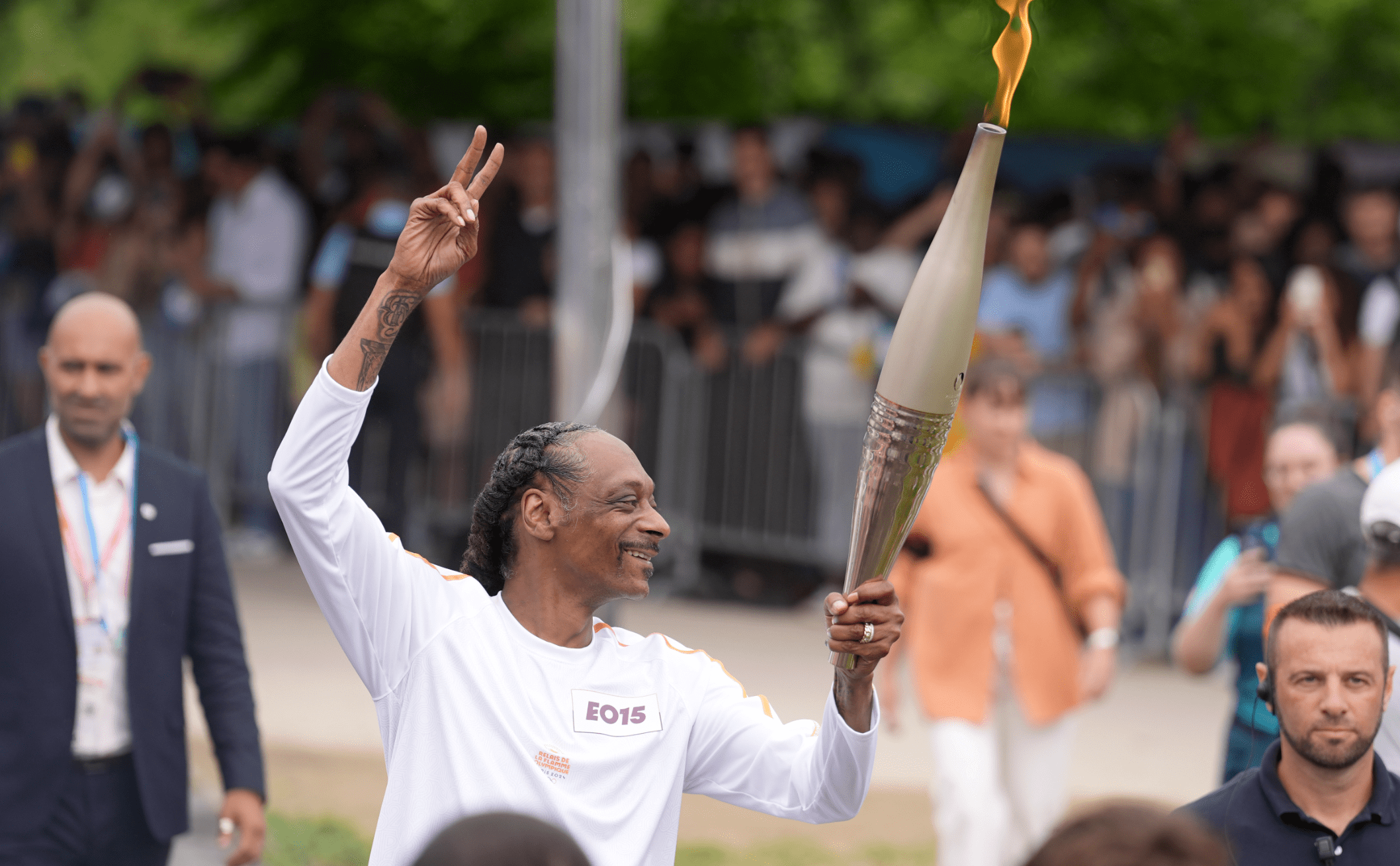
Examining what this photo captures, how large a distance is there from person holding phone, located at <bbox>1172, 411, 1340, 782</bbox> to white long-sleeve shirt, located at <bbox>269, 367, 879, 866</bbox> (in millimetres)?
2013

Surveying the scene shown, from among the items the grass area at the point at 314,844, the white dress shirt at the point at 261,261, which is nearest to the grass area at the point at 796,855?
the grass area at the point at 314,844

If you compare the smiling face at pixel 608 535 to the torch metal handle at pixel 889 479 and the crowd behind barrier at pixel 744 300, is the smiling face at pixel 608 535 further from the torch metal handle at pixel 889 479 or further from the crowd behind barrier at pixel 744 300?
the crowd behind barrier at pixel 744 300

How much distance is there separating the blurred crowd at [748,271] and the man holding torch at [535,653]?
A: 234 inches

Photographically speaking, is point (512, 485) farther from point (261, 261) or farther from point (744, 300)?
point (261, 261)

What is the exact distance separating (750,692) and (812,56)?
23.8 feet

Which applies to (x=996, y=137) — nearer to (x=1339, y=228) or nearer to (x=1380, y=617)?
(x=1380, y=617)

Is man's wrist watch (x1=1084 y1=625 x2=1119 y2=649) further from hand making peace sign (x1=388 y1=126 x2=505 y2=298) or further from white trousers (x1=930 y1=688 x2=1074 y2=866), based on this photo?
hand making peace sign (x1=388 y1=126 x2=505 y2=298)

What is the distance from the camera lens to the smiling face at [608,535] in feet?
11.5

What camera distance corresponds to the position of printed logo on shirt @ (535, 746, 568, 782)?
3.35 meters

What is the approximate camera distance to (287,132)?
1307cm

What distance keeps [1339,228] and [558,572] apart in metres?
8.24

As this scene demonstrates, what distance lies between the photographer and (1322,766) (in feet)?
12.3

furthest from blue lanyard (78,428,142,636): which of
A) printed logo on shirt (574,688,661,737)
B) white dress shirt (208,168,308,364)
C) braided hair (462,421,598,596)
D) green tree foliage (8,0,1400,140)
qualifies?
green tree foliage (8,0,1400,140)

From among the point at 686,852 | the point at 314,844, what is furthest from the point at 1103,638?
the point at 314,844
